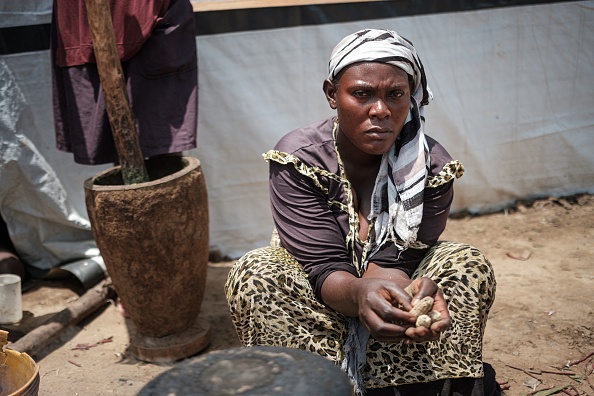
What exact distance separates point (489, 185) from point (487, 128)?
0.38 metres

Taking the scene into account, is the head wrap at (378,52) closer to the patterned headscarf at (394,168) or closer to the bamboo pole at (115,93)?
the patterned headscarf at (394,168)

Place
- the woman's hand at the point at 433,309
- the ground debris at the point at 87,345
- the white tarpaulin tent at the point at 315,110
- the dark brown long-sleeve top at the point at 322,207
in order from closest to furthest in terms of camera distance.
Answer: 1. the woman's hand at the point at 433,309
2. the dark brown long-sleeve top at the point at 322,207
3. the ground debris at the point at 87,345
4. the white tarpaulin tent at the point at 315,110

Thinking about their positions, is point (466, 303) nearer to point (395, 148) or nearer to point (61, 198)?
point (395, 148)

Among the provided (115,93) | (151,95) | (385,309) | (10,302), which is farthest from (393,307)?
(10,302)

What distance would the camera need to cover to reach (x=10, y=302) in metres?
3.65

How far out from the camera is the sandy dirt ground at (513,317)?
3117 mm

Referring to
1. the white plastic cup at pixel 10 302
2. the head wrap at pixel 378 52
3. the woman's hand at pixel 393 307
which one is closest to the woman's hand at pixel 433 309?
the woman's hand at pixel 393 307

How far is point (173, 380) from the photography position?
1.74 m

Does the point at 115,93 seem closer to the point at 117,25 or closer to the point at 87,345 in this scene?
the point at 117,25

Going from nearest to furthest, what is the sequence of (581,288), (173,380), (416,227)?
(173,380), (416,227), (581,288)

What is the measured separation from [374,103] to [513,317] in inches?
62.5

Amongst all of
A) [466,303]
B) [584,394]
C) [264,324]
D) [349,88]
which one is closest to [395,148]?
[349,88]

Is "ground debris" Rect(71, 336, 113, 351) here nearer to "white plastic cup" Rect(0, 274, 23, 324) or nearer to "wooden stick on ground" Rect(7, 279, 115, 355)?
"wooden stick on ground" Rect(7, 279, 115, 355)

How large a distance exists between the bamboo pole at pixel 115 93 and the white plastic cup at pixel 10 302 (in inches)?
34.3
